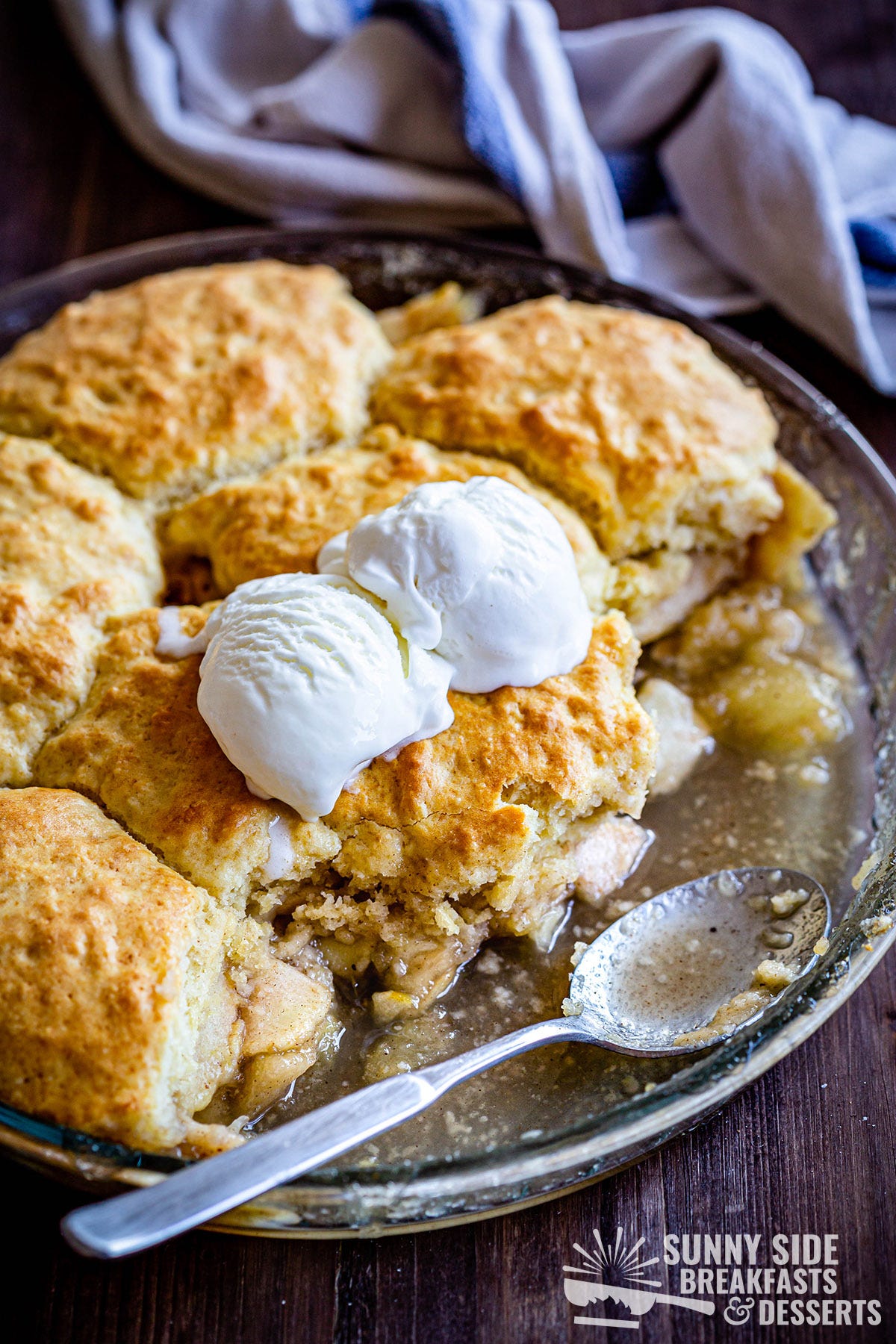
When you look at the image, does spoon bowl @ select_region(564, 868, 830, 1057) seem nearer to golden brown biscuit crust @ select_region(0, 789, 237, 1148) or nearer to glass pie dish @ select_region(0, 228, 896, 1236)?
glass pie dish @ select_region(0, 228, 896, 1236)

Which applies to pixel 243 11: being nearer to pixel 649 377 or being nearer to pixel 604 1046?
pixel 649 377

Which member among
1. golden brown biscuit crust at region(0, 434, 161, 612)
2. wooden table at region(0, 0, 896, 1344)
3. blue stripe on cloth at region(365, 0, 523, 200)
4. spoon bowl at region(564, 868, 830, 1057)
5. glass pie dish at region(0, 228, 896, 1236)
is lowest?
wooden table at region(0, 0, 896, 1344)

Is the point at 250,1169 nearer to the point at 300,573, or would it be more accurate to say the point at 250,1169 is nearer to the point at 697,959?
the point at 697,959

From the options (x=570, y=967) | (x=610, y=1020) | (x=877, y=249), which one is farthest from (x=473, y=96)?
(x=610, y=1020)

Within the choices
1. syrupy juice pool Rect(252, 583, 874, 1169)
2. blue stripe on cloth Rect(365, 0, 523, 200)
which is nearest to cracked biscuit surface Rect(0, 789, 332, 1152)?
syrupy juice pool Rect(252, 583, 874, 1169)

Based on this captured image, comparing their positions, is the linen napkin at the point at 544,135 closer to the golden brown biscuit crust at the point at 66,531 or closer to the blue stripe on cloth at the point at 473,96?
the blue stripe on cloth at the point at 473,96

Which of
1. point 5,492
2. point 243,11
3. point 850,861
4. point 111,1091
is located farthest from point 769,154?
point 111,1091
